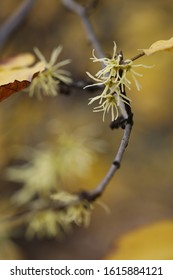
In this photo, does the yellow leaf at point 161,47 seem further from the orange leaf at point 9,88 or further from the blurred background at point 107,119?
the blurred background at point 107,119

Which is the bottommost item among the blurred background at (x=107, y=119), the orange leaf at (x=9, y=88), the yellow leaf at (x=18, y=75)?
the orange leaf at (x=9, y=88)

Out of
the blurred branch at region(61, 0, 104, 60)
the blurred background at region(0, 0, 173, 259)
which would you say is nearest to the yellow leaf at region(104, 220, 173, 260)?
the blurred background at region(0, 0, 173, 259)

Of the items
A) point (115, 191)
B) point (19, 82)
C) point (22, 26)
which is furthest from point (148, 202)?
point (19, 82)

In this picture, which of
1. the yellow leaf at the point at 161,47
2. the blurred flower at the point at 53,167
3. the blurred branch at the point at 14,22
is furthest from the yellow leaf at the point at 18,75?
the blurred branch at the point at 14,22

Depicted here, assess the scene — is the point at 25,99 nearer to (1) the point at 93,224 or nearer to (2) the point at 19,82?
(1) the point at 93,224

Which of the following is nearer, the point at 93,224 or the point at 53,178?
the point at 53,178

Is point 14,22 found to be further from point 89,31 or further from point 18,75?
point 18,75

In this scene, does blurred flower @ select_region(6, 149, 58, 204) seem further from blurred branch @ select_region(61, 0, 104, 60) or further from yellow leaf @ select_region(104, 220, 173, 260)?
blurred branch @ select_region(61, 0, 104, 60)
